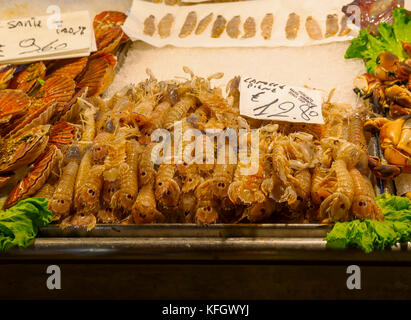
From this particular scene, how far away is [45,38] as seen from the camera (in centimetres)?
276

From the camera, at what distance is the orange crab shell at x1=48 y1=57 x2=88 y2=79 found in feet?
8.57

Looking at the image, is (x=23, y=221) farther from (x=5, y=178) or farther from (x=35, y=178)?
(x=5, y=178)

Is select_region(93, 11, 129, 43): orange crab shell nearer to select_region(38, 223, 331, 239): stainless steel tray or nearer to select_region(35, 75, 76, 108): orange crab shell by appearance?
select_region(35, 75, 76, 108): orange crab shell

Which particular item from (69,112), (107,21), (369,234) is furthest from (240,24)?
(369,234)

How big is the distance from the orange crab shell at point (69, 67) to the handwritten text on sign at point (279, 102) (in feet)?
3.80

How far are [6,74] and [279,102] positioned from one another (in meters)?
1.75

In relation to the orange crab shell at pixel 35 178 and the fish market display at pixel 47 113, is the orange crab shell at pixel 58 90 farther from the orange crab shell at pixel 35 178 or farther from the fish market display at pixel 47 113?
the orange crab shell at pixel 35 178

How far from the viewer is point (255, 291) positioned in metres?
1.66

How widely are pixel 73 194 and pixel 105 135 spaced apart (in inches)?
11.9

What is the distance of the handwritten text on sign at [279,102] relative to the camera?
1.93 metres

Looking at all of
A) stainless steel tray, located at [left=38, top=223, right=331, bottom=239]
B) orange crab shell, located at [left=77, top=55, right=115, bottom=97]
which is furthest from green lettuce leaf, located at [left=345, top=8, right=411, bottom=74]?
orange crab shell, located at [left=77, top=55, right=115, bottom=97]

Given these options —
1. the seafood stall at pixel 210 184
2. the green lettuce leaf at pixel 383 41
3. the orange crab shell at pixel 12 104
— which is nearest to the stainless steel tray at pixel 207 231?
the seafood stall at pixel 210 184

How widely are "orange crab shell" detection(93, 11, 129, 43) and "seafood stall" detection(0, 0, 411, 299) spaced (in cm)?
58
